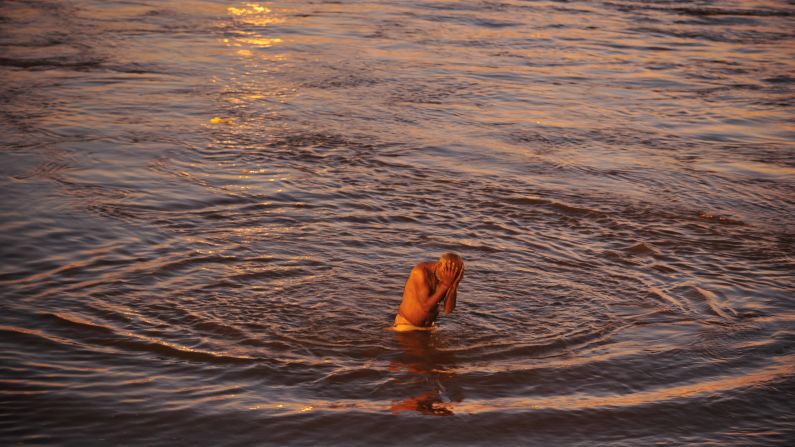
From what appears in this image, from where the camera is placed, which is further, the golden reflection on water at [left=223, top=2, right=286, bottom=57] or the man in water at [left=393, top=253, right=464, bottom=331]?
the golden reflection on water at [left=223, top=2, right=286, bottom=57]

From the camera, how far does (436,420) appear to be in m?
6.31

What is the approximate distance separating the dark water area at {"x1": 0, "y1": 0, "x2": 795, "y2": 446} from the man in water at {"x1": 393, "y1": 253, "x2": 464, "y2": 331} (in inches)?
9.4

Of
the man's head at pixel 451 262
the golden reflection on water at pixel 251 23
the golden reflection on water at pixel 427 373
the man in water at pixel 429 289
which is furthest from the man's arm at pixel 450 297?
the golden reflection on water at pixel 251 23


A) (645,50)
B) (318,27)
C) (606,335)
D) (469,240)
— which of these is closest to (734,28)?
(645,50)

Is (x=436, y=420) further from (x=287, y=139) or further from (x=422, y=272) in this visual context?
(x=287, y=139)

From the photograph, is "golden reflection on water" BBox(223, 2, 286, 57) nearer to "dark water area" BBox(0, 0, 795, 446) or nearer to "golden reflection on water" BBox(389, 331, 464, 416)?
"dark water area" BBox(0, 0, 795, 446)

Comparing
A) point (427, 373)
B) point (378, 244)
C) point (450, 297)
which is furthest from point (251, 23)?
point (427, 373)

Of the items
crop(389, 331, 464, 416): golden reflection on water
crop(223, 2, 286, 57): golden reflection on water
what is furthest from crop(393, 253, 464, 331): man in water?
crop(223, 2, 286, 57): golden reflection on water

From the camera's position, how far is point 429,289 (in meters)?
7.29

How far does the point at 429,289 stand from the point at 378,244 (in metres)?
2.15

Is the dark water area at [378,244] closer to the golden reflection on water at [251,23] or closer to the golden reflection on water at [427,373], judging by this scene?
the golden reflection on water at [427,373]

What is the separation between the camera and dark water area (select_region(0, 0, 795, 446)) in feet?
21.2

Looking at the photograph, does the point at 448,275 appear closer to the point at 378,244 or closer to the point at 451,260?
the point at 451,260

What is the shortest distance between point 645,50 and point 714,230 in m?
10.6
